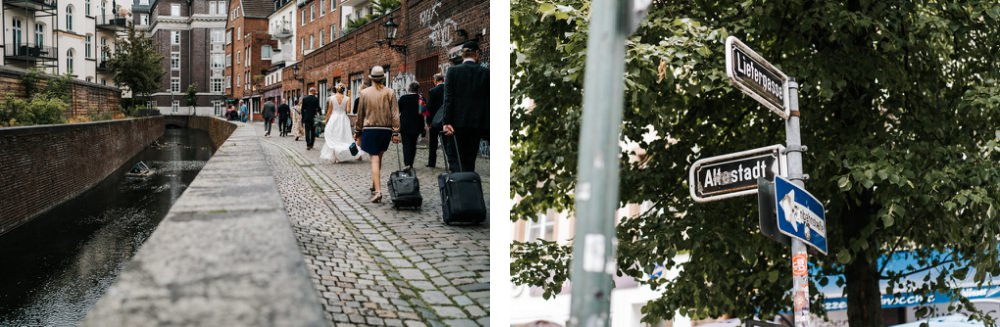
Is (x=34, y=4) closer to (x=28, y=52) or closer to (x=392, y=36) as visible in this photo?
(x=28, y=52)

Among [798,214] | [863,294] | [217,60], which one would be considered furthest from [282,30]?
[798,214]

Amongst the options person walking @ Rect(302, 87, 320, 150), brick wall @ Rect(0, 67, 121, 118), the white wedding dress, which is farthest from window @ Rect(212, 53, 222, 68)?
the white wedding dress

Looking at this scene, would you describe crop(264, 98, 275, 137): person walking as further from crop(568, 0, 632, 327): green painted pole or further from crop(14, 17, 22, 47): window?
crop(568, 0, 632, 327): green painted pole

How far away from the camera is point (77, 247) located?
1742 cm

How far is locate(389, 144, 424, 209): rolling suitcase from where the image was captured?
317 inches

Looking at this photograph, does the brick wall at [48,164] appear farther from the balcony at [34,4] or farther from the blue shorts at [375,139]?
the blue shorts at [375,139]

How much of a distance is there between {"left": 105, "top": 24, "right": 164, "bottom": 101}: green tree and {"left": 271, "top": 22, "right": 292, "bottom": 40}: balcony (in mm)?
13398

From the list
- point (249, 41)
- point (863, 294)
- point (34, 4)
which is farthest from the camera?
point (249, 41)

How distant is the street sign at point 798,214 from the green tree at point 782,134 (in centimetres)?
155

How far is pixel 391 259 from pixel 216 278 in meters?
3.55

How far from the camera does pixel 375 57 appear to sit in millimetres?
13281

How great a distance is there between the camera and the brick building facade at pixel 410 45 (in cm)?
790

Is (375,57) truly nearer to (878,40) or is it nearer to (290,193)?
(290,193)

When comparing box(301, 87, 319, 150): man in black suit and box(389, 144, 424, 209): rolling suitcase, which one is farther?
box(301, 87, 319, 150): man in black suit
